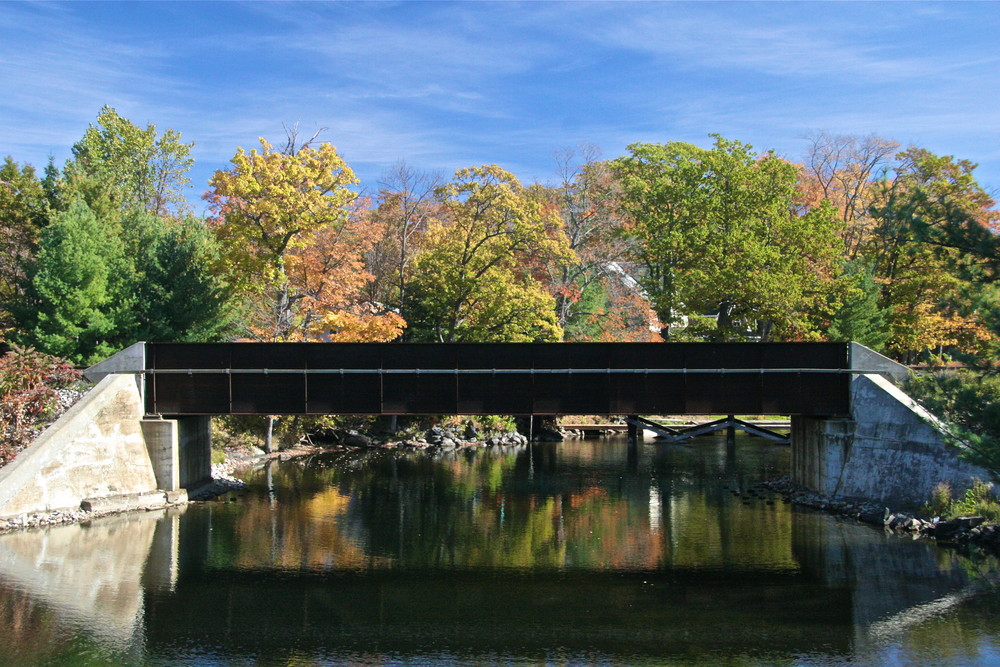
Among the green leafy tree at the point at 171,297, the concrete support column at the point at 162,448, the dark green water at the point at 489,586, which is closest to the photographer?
the dark green water at the point at 489,586

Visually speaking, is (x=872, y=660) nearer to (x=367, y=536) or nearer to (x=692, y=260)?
(x=367, y=536)

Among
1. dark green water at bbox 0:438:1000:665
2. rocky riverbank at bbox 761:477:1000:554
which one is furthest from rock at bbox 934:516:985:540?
dark green water at bbox 0:438:1000:665

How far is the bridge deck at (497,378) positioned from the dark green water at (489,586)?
390cm

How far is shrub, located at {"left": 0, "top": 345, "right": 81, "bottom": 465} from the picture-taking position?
3014 cm

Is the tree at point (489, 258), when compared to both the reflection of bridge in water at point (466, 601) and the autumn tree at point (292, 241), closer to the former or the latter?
the autumn tree at point (292, 241)

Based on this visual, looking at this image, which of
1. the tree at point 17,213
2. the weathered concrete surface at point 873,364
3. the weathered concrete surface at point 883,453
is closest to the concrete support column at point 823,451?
the weathered concrete surface at point 883,453

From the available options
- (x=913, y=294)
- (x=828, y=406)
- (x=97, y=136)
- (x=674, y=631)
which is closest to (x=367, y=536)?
(x=674, y=631)

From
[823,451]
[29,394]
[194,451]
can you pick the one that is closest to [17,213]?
[29,394]

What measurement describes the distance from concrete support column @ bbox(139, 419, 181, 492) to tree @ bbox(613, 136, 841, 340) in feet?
84.5

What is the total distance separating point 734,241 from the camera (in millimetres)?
43156

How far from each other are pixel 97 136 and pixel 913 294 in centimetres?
5820

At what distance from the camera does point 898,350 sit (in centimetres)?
5203

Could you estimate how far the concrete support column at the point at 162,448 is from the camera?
3172cm

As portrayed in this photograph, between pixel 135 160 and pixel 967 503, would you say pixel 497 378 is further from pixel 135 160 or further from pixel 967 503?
pixel 135 160
